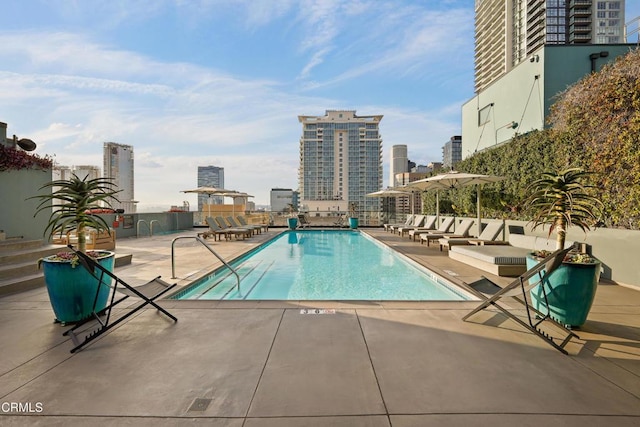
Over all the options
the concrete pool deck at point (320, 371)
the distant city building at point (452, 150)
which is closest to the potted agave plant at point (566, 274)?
the concrete pool deck at point (320, 371)

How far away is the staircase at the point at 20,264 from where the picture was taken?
14.9 ft

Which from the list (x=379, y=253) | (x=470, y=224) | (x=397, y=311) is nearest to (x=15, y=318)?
(x=397, y=311)

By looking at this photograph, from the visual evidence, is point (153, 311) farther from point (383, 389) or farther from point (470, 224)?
point (470, 224)

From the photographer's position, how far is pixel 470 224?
30.8ft

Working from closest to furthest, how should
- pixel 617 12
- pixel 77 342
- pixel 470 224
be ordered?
pixel 77 342 → pixel 470 224 → pixel 617 12

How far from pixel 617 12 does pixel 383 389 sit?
98614 mm

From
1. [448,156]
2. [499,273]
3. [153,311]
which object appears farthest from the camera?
[448,156]

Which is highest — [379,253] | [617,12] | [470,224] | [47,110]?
[617,12]

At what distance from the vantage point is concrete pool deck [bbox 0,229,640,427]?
72.9 inches

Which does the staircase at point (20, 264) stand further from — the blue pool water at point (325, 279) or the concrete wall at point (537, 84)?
the concrete wall at point (537, 84)

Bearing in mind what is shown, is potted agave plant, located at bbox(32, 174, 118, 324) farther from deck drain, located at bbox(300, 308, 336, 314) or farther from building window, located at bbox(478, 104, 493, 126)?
building window, located at bbox(478, 104, 493, 126)

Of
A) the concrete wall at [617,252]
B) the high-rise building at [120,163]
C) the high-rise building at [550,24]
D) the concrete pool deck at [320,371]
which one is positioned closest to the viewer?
the concrete pool deck at [320,371]

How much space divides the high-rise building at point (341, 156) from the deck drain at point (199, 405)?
82385 mm

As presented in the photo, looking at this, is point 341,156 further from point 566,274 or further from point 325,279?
point 566,274
